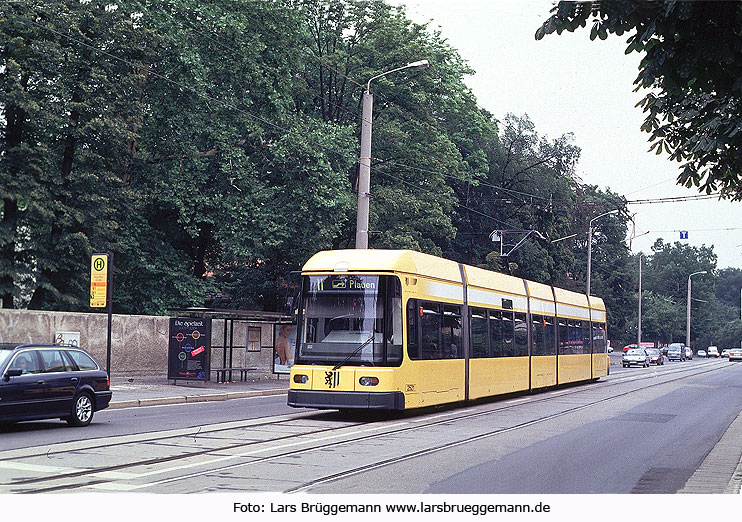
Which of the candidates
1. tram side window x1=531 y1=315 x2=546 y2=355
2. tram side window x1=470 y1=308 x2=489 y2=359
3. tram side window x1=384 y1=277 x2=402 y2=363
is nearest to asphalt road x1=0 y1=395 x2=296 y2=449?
tram side window x1=384 y1=277 x2=402 y2=363

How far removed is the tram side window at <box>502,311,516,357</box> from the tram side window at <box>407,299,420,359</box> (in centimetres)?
630

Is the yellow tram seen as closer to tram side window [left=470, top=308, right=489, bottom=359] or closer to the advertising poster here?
→ tram side window [left=470, top=308, right=489, bottom=359]

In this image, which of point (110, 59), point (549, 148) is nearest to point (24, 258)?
point (110, 59)

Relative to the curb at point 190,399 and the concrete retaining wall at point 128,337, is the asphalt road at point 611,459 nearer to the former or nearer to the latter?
the curb at point 190,399

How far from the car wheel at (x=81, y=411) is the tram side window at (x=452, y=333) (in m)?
7.19

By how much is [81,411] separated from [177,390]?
9662 millimetres

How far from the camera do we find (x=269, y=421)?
56.9ft

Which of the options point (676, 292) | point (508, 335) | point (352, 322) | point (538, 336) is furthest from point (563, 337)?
point (676, 292)

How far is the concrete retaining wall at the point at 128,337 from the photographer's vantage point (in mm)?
26328

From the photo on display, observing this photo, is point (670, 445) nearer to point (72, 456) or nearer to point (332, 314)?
point (332, 314)

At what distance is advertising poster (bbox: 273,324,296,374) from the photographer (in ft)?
103

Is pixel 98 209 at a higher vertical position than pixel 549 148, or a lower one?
lower

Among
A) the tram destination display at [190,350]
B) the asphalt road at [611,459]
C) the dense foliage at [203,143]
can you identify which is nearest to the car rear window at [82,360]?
the asphalt road at [611,459]

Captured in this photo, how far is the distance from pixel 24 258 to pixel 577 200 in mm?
42279
